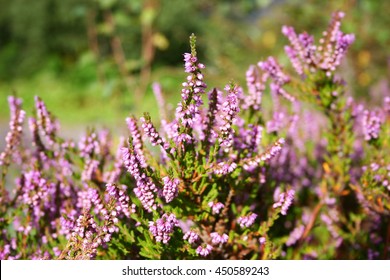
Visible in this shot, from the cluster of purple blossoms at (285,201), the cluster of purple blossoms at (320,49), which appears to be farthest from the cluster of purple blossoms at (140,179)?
the cluster of purple blossoms at (320,49)

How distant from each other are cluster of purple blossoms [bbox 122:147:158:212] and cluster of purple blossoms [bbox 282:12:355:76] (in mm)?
1088

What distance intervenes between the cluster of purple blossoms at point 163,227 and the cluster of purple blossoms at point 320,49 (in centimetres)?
112

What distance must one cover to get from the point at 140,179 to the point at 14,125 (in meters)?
0.86

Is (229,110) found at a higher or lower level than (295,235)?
higher

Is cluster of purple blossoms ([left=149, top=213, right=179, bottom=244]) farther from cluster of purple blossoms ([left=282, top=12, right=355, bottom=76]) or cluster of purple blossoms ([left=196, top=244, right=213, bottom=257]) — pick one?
cluster of purple blossoms ([left=282, top=12, right=355, bottom=76])

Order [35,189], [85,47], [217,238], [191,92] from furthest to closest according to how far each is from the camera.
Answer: [85,47]
[35,189]
[217,238]
[191,92]

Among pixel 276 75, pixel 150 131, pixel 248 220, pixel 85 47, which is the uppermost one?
→ pixel 85 47

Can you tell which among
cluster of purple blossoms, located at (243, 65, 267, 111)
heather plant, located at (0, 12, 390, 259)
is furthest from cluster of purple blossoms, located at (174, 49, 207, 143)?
cluster of purple blossoms, located at (243, 65, 267, 111)

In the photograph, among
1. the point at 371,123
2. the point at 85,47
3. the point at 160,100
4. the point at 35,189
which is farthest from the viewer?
the point at 85,47

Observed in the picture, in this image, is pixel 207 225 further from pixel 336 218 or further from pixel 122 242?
pixel 336 218

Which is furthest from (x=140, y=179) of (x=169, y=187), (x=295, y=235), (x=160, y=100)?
(x=160, y=100)

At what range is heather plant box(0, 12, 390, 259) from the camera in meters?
1.79

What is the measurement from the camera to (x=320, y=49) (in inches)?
97.0

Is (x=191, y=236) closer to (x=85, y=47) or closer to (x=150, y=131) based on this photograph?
(x=150, y=131)
